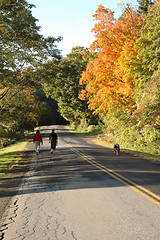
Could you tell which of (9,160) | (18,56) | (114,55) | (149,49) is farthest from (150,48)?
(9,160)

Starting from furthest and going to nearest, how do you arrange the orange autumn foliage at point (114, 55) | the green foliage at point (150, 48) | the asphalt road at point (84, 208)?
the orange autumn foliage at point (114, 55), the green foliage at point (150, 48), the asphalt road at point (84, 208)

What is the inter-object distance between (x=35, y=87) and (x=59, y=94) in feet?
117

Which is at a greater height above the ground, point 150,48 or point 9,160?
point 150,48

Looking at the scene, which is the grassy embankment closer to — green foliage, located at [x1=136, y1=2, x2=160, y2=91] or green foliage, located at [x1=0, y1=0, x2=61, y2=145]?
green foliage, located at [x1=0, y1=0, x2=61, y2=145]

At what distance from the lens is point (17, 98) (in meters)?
18.5

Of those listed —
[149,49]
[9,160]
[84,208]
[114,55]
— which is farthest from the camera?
[114,55]

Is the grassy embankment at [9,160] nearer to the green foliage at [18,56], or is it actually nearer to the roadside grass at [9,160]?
the roadside grass at [9,160]

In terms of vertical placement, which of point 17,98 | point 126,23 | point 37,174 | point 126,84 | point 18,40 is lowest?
point 37,174

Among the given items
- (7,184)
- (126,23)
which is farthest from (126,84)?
(7,184)

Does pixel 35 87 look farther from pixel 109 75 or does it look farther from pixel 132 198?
pixel 132 198

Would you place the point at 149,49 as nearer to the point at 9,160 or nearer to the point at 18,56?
the point at 18,56

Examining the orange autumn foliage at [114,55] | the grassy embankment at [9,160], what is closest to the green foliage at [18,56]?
the grassy embankment at [9,160]

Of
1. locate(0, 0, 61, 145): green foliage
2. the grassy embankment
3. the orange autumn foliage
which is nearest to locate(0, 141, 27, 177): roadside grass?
the grassy embankment

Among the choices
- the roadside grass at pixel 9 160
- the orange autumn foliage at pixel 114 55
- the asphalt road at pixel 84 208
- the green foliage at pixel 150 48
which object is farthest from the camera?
the orange autumn foliage at pixel 114 55
